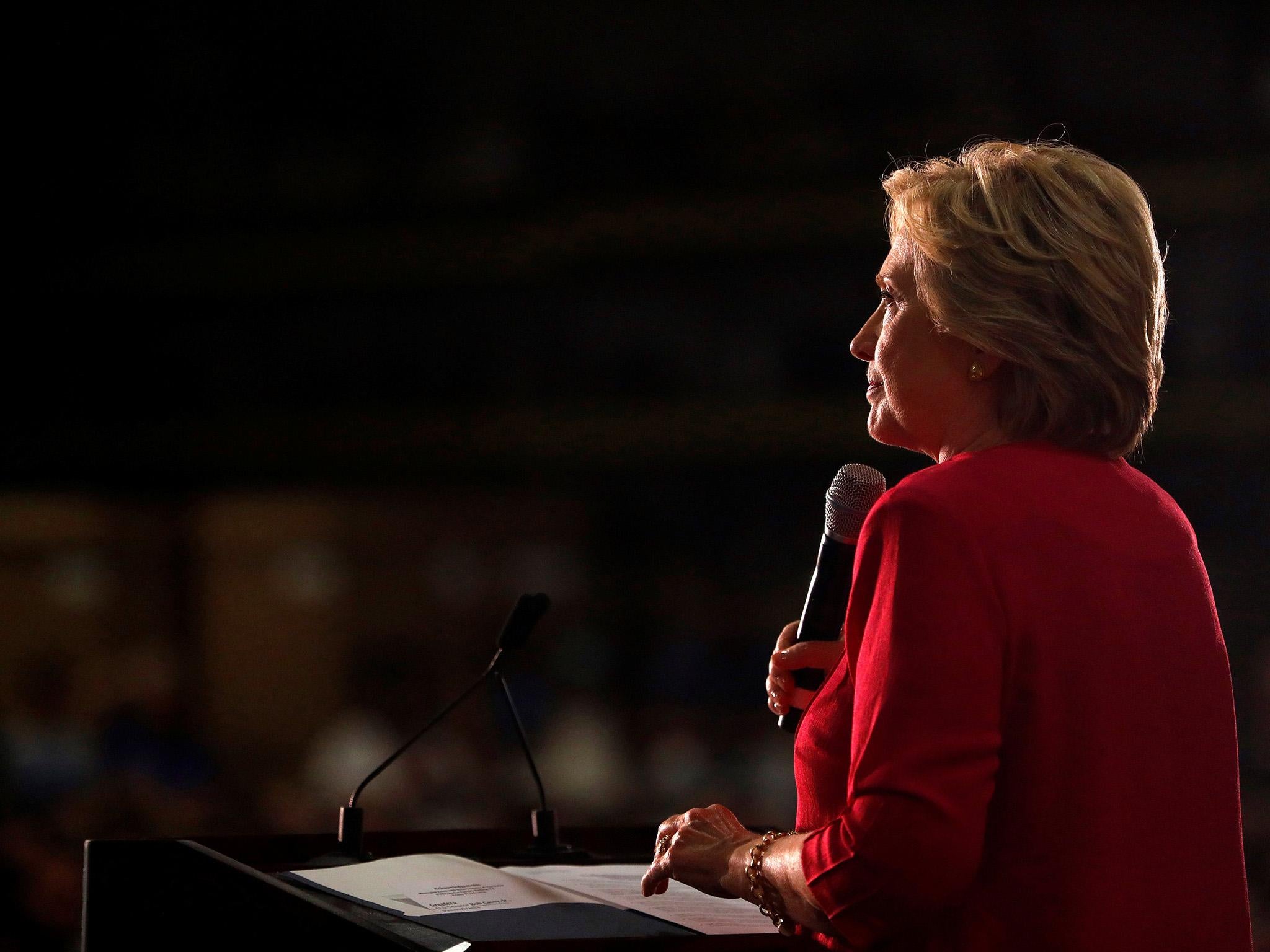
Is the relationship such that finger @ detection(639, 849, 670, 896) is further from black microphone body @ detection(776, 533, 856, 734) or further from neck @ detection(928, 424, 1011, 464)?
neck @ detection(928, 424, 1011, 464)

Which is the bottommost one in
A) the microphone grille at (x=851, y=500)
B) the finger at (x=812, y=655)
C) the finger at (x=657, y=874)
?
the finger at (x=657, y=874)

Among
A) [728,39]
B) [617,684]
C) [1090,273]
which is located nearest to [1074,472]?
[1090,273]

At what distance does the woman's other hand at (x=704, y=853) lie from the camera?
899 millimetres

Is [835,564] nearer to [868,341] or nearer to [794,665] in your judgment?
[794,665]

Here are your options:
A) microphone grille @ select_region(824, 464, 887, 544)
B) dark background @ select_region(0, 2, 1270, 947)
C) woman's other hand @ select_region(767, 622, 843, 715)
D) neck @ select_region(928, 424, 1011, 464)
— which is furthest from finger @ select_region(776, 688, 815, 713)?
dark background @ select_region(0, 2, 1270, 947)

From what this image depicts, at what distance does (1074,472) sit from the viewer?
34.0 inches

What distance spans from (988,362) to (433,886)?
566 mm

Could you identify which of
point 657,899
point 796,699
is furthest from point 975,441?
point 657,899

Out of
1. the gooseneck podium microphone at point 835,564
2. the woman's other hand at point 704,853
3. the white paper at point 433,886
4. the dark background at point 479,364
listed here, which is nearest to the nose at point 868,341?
the gooseneck podium microphone at point 835,564

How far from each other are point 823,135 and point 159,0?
73.5 inches

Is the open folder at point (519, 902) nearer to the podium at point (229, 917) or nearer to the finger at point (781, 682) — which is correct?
the podium at point (229, 917)

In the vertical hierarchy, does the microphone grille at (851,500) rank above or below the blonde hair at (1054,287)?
below

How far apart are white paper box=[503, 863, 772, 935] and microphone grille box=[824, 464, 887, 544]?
30 cm

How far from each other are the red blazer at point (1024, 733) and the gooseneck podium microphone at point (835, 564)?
0.21 metres
